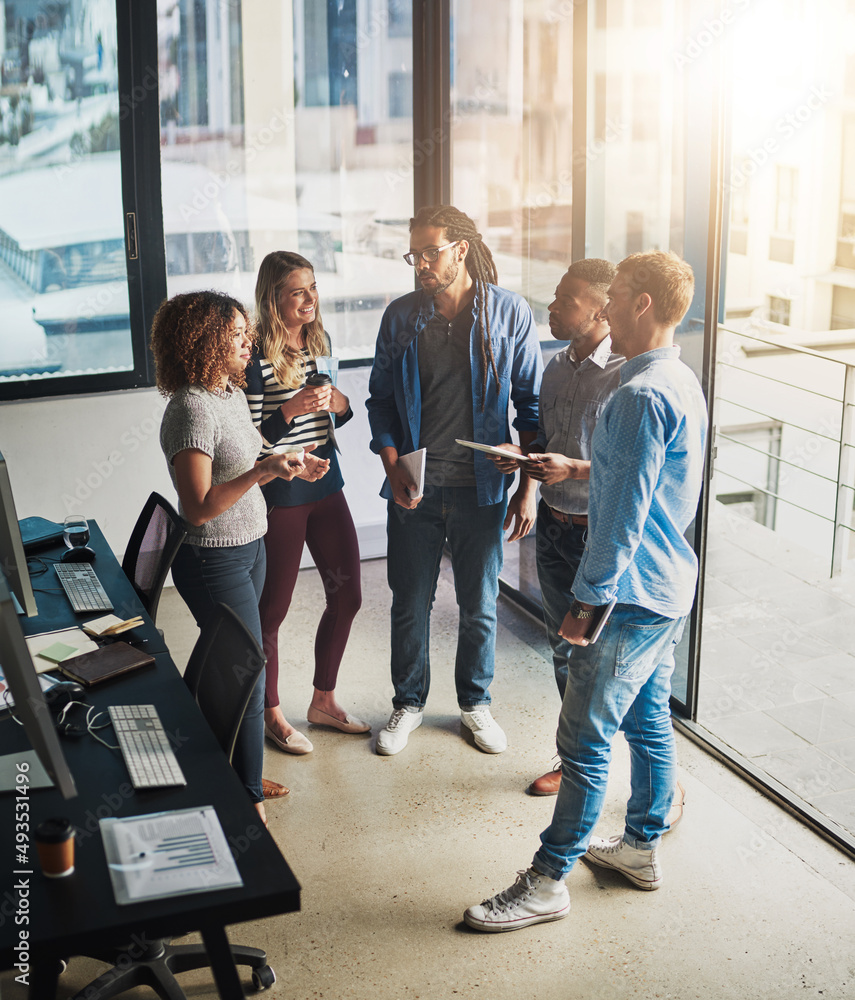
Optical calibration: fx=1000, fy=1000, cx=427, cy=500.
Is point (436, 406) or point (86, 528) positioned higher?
point (436, 406)

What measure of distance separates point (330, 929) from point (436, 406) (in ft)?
5.21

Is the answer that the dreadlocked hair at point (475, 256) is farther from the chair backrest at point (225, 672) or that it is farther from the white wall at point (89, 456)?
the white wall at point (89, 456)

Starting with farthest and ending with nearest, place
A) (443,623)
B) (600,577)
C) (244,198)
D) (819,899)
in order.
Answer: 1. (244,198)
2. (443,623)
3. (819,899)
4. (600,577)

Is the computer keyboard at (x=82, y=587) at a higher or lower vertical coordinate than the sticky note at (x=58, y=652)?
higher

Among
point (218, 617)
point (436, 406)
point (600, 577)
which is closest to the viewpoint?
point (600, 577)

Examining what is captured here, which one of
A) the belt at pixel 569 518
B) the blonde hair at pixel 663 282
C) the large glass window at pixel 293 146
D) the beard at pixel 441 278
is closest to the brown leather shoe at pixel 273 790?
the belt at pixel 569 518

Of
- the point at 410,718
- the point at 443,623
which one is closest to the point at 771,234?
the point at 443,623

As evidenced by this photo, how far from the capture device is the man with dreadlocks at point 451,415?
318 centimetres

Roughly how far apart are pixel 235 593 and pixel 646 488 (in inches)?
48.6

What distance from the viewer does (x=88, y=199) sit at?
4.53 m

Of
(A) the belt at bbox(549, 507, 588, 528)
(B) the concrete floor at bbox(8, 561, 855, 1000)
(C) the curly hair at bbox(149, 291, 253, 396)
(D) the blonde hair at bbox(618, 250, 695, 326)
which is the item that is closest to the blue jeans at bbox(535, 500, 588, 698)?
(A) the belt at bbox(549, 507, 588, 528)

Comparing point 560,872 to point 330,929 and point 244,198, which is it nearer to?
point 330,929

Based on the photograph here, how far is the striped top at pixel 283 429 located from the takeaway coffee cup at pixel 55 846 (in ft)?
4.83

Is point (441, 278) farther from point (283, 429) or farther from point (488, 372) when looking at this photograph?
point (283, 429)
